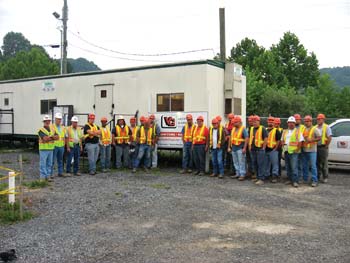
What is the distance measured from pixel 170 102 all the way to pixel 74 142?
3.31 m

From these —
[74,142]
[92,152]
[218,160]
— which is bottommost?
[218,160]

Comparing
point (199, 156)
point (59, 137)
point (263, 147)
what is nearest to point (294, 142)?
point (263, 147)

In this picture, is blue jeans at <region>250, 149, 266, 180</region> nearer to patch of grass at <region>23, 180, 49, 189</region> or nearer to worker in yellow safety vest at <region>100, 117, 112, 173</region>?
worker in yellow safety vest at <region>100, 117, 112, 173</region>

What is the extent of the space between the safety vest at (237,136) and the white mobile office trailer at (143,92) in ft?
4.19

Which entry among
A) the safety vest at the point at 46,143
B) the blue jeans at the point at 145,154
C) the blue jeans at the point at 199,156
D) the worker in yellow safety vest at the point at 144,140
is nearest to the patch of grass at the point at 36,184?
the safety vest at the point at 46,143

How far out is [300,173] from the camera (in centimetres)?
1087

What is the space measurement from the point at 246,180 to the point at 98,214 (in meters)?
4.97

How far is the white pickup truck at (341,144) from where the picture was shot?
466 inches

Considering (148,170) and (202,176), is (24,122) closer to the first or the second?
(148,170)

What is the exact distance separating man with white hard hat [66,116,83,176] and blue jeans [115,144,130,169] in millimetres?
1257

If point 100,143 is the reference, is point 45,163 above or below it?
below

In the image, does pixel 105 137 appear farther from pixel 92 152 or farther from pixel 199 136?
pixel 199 136

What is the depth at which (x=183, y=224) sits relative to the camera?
21.0 feet

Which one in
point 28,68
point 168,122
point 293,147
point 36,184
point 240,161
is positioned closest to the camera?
point 36,184
